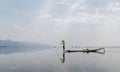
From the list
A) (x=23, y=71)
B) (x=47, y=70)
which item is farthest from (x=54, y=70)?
(x=23, y=71)

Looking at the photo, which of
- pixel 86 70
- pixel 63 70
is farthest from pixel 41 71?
pixel 86 70

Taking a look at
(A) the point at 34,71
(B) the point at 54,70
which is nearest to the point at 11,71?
(A) the point at 34,71

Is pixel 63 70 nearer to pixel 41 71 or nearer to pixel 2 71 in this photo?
pixel 41 71

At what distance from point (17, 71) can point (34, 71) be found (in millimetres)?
2889

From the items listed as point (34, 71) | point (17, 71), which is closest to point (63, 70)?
point (34, 71)

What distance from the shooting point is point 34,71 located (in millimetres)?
42438

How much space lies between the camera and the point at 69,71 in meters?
42.1

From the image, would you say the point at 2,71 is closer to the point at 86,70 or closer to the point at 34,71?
the point at 34,71

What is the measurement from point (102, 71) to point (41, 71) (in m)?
10.3

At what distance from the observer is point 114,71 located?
4172cm

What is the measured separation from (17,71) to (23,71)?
101 cm

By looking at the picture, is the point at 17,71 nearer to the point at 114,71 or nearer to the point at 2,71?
the point at 2,71

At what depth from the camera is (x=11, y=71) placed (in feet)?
139

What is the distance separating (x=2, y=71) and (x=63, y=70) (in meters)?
10.4
